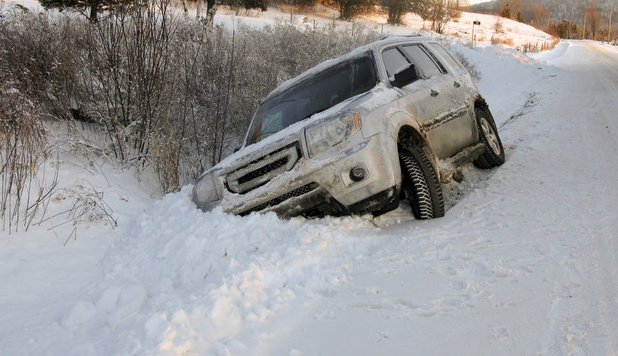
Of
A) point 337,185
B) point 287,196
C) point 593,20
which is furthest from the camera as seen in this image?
point 593,20

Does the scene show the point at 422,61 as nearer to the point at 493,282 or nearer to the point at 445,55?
the point at 445,55

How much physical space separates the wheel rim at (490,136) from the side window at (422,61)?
0.94 meters

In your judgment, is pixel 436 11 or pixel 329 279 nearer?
pixel 329 279

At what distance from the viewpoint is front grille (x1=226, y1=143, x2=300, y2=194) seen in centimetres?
427

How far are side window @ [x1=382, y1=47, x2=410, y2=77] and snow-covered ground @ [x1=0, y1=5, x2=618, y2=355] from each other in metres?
1.53

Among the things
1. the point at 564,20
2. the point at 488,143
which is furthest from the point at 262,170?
the point at 564,20

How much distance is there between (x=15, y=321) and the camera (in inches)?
126

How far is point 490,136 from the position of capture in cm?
647

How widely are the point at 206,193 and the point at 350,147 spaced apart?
1.47 metres

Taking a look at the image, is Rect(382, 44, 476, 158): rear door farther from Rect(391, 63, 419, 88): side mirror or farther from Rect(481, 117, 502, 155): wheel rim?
Rect(481, 117, 502, 155): wheel rim

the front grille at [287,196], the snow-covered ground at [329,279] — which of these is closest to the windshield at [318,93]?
the front grille at [287,196]

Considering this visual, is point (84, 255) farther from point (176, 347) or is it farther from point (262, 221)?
point (176, 347)

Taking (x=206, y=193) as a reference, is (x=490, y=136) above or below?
above

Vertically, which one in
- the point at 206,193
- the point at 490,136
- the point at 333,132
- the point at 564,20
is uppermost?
the point at 564,20
